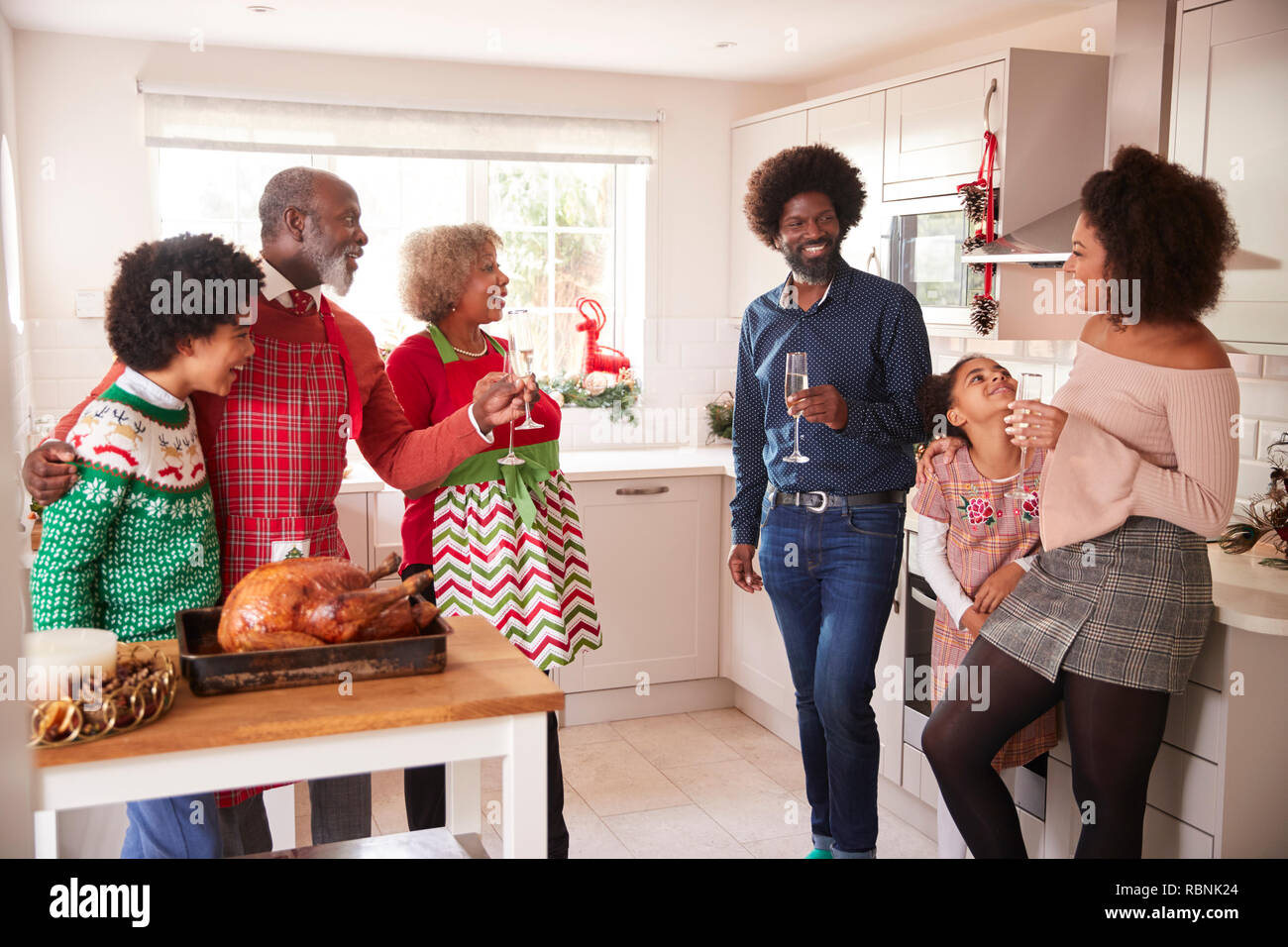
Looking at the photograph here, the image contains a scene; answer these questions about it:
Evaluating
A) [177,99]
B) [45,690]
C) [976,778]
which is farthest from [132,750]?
[177,99]

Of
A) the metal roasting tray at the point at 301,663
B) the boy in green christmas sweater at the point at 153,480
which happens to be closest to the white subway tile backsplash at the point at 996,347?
the boy in green christmas sweater at the point at 153,480

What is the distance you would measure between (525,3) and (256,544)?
202cm

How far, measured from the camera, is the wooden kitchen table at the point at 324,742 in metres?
1.13

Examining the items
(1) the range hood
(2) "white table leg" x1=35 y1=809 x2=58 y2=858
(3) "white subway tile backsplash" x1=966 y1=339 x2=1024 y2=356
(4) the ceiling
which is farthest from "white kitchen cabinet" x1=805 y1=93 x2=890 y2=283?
(2) "white table leg" x1=35 y1=809 x2=58 y2=858

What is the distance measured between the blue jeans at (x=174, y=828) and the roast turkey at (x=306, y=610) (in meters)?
0.34

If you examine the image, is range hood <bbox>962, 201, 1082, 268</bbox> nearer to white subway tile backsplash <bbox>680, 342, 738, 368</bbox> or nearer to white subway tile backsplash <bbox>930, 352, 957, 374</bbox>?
white subway tile backsplash <bbox>930, 352, 957, 374</bbox>

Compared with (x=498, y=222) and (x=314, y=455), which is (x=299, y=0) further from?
(x=314, y=455)

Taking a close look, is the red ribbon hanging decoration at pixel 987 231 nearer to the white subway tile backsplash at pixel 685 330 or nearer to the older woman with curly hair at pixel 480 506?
the older woman with curly hair at pixel 480 506

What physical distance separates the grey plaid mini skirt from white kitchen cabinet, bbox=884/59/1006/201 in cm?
143

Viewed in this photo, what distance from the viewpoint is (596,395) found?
4.32 metres

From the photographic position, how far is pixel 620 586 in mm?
3850

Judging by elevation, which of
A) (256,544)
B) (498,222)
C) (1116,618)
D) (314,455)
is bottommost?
(1116,618)

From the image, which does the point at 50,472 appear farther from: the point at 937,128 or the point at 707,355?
the point at 707,355
